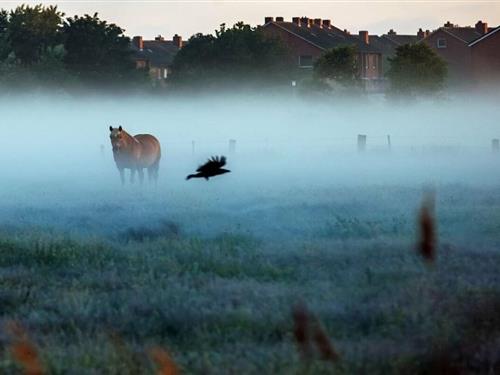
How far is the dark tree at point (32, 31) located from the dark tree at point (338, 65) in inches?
864

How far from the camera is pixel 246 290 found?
12.4 meters

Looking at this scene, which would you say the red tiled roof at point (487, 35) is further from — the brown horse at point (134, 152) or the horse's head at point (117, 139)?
the horse's head at point (117, 139)

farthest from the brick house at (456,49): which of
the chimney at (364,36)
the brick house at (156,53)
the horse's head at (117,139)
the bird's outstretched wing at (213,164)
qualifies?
the bird's outstretched wing at (213,164)

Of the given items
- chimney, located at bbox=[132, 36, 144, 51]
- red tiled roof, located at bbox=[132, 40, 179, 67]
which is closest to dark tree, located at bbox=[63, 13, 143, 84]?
red tiled roof, located at bbox=[132, 40, 179, 67]

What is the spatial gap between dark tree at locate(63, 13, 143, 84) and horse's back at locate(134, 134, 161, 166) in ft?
174

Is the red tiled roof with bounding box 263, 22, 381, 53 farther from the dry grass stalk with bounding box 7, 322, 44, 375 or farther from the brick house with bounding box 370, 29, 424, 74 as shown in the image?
the dry grass stalk with bounding box 7, 322, 44, 375

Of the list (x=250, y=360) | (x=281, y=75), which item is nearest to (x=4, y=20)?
(x=281, y=75)

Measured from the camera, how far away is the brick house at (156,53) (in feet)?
463

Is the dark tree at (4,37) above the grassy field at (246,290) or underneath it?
above

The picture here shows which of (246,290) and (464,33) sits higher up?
(464,33)

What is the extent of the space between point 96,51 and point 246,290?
7738 centimetres

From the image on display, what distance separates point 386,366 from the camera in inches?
347

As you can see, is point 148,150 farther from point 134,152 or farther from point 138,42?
point 138,42

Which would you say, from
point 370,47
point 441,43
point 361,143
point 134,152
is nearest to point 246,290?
point 134,152
